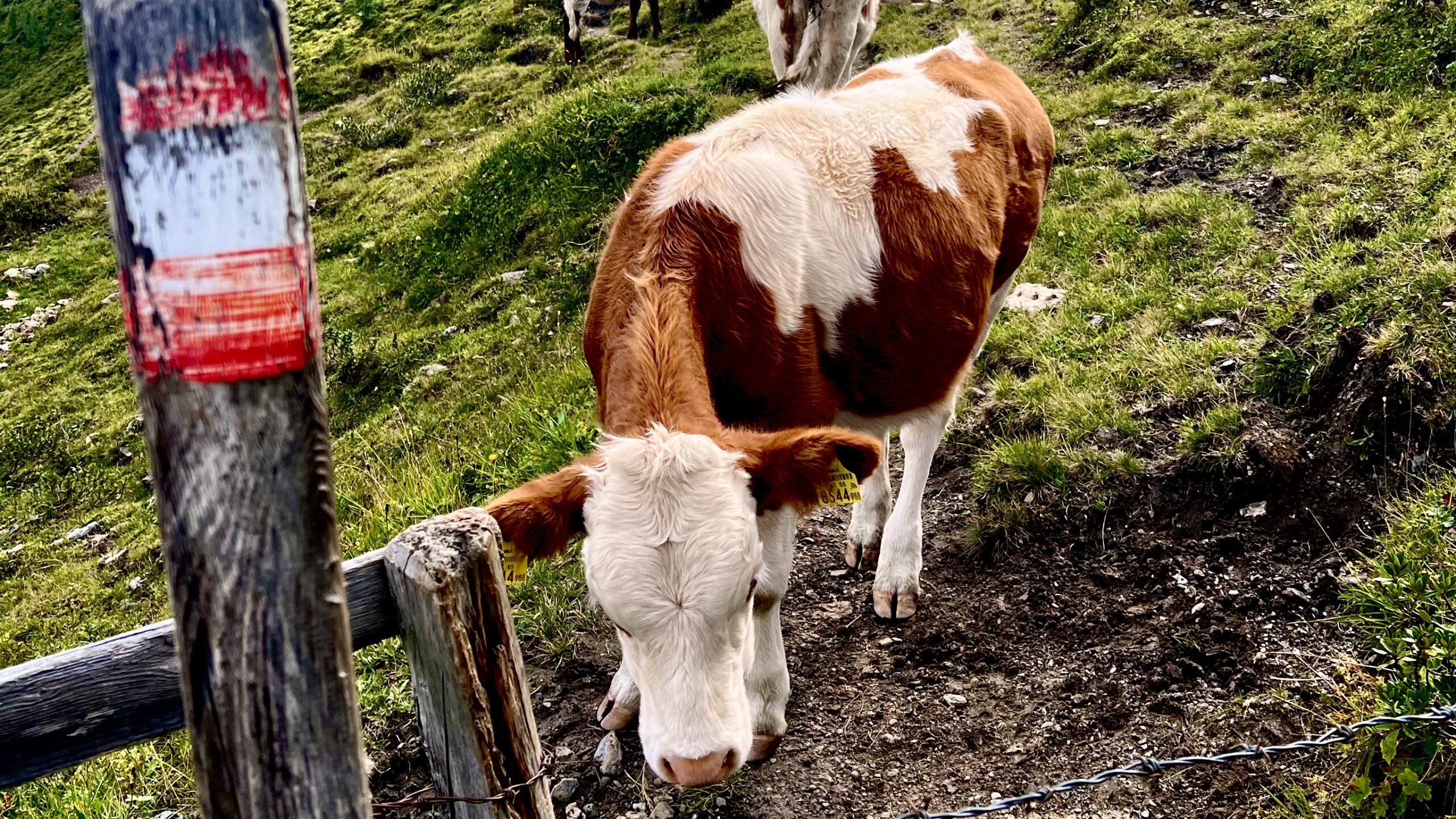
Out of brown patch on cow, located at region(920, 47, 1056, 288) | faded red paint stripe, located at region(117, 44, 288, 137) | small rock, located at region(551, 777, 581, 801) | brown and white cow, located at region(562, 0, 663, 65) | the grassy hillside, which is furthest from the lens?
brown and white cow, located at region(562, 0, 663, 65)

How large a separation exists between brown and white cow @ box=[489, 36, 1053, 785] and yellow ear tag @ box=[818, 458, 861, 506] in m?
0.05

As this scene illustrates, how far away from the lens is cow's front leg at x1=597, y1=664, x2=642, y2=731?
12.6ft

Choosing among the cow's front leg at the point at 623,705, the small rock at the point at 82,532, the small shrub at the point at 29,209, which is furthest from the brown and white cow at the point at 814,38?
the small shrub at the point at 29,209

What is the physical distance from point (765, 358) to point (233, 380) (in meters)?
2.35

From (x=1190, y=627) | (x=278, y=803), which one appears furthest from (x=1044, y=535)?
(x=278, y=803)

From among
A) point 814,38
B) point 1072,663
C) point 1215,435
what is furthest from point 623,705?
point 814,38

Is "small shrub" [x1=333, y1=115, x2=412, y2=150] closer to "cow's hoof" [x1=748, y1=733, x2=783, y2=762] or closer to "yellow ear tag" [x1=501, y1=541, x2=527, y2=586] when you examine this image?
"cow's hoof" [x1=748, y1=733, x2=783, y2=762]

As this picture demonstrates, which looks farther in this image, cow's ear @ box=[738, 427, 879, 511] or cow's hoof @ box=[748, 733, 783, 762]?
cow's hoof @ box=[748, 733, 783, 762]

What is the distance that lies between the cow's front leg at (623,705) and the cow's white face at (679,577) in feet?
3.74

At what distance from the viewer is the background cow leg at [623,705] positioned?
3852 mm

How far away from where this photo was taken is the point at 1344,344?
14.9 feet

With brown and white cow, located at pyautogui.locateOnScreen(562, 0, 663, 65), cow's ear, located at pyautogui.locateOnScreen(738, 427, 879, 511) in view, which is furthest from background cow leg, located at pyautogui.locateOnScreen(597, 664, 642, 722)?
brown and white cow, located at pyautogui.locateOnScreen(562, 0, 663, 65)

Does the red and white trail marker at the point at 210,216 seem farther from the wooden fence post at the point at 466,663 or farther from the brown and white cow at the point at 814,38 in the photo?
the brown and white cow at the point at 814,38

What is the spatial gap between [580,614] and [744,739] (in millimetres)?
1853
